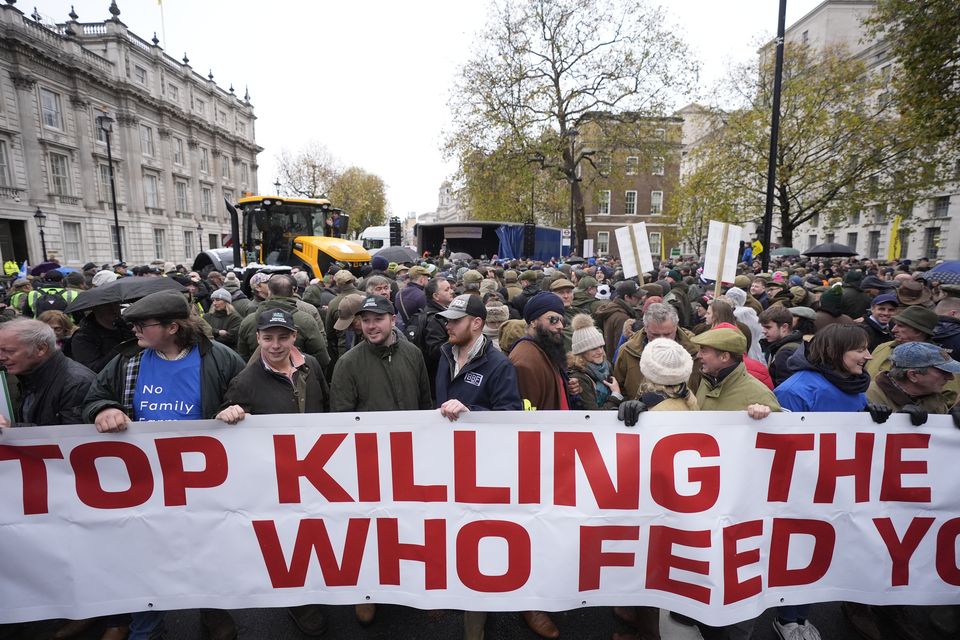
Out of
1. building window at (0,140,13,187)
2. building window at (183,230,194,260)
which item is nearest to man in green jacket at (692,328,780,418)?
building window at (0,140,13,187)

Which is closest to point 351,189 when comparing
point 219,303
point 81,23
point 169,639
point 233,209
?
point 81,23

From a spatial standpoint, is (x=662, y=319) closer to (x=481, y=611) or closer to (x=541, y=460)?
(x=541, y=460)

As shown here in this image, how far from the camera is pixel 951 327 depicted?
458 centimetres

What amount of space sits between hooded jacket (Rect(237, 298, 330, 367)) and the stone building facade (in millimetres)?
26161

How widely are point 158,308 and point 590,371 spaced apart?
2770 millimetres

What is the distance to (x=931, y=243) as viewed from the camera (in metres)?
32.5

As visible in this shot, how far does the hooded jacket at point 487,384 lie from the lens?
10.1 feet

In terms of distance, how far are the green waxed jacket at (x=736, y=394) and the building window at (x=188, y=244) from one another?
174 ft

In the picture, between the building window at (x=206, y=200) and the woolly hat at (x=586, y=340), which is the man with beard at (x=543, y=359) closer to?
the woolly hat at (x=586, y=340)

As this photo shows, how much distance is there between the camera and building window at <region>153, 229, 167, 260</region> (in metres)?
43.1

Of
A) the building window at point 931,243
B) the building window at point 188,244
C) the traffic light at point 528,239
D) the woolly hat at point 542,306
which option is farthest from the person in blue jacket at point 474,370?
→ the building window at point 188,244

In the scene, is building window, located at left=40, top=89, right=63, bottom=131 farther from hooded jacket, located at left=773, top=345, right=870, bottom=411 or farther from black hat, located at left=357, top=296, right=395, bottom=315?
hooded jacket, located at left=773, top=345, right=870, bottom=411

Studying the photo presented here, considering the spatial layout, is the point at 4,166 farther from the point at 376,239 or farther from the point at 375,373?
the point at 375,373

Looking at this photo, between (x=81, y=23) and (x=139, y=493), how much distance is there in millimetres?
55063
